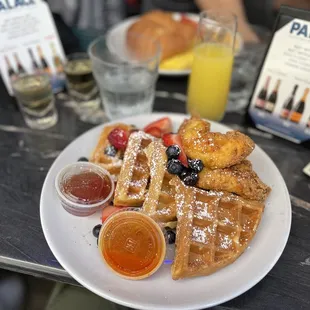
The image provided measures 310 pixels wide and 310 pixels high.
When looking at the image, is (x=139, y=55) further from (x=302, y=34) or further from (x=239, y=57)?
(x=302, y=34)

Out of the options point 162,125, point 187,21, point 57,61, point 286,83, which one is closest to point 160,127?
point 162,125

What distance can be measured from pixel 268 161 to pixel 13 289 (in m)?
1.10

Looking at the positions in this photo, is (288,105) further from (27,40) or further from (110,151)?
(27,40)

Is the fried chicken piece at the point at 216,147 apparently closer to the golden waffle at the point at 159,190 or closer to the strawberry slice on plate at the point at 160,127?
the golden waffle at the point at 159,190

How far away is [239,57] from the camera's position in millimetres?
1707

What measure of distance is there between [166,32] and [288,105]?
33.6 inches

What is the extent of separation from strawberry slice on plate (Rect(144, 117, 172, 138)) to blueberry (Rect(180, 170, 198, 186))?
0.28m

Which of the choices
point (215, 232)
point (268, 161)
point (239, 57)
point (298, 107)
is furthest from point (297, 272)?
point (239, 57)

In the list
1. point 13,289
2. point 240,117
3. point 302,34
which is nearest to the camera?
point 302,34

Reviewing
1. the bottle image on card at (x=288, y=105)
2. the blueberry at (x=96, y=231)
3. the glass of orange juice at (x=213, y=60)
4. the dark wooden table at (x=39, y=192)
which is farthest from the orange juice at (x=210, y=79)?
the blueberry at (x=96, y=231)

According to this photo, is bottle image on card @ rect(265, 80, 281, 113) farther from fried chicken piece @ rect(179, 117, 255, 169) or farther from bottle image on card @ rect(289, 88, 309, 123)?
fried chicken piece @ rect(179, 117, 255, 169)

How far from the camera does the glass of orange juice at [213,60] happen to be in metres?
1.45

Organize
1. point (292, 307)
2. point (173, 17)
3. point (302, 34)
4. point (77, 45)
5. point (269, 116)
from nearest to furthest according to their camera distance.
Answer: point (292, 307)
point (302, 34)
point (269, 116)
point (77, 45)
point (173, 17)

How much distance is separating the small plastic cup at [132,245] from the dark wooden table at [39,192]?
174mm
